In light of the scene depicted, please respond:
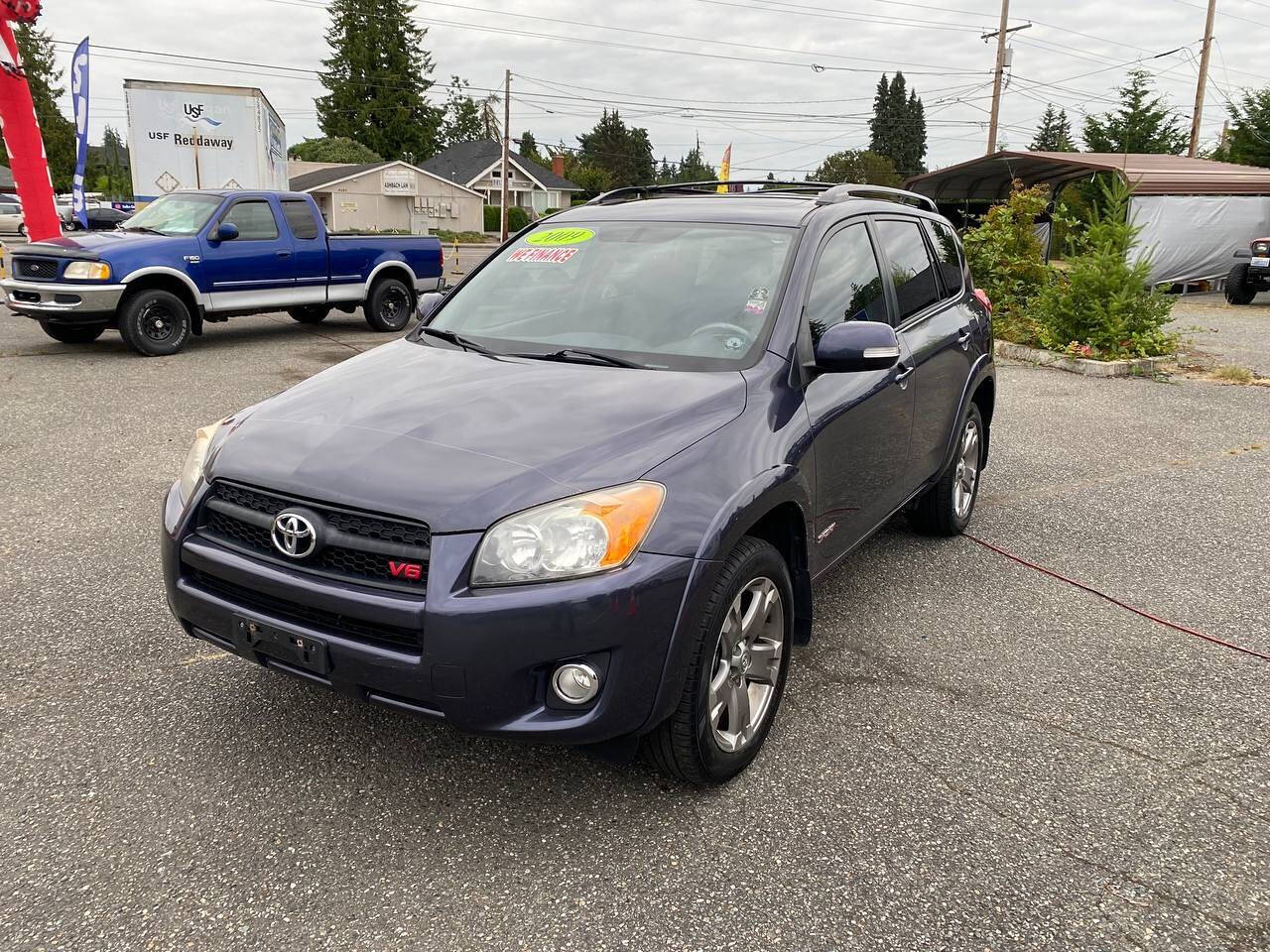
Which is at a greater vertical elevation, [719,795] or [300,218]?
[300,218]

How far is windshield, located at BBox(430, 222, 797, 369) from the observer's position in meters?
3.36

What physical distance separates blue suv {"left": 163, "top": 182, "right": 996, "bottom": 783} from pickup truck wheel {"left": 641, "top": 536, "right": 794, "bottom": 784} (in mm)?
10

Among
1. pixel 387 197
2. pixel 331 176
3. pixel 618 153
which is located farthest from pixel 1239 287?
pixel 618 153

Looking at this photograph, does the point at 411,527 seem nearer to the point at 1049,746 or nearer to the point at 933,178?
the point at 1049,746

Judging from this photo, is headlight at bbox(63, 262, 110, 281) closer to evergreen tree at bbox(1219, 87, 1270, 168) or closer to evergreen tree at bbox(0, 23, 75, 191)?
evergreen tree at bbox(1219, 87, 1270, 168)

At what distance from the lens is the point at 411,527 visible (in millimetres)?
2426

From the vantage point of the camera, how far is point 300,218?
12.1 metres

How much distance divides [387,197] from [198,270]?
52.4 m

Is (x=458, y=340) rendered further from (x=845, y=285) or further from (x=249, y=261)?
(x=249, y=261)

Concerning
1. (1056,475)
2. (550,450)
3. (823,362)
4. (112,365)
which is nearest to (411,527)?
(550,450)

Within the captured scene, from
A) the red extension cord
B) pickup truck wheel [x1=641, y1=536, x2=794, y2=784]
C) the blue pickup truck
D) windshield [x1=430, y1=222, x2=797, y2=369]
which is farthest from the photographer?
the blue pickup truck

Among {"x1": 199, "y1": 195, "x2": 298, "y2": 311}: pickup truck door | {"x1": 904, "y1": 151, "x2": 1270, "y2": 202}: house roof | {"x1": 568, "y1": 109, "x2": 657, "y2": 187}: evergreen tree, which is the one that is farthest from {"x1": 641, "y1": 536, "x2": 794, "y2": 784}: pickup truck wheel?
{"x1": 568, "y1": 109, "x2": 657, "y2": 187}: evergreen tree

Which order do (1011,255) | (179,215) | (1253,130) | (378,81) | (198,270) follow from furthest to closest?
(378,81)
(1253,130)
(1011,255)
(179,215)
(198,270)

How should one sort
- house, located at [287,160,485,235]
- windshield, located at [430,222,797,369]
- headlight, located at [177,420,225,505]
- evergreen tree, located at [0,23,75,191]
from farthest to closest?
evergreen tree, located at [0,23,75,191], house, located at [287,160,485,235], windshield, located at [430,222,797,369], headlight, located at [177,420,225,505]
